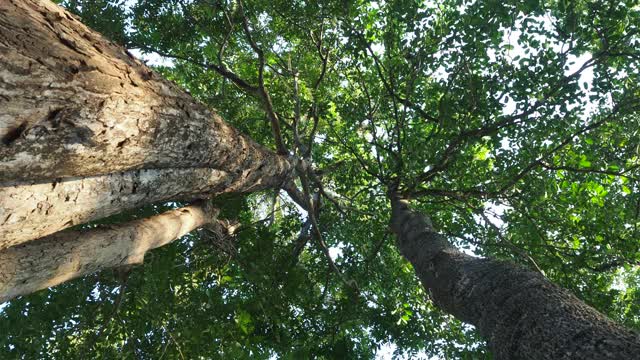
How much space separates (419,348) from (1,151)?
22.3 ft

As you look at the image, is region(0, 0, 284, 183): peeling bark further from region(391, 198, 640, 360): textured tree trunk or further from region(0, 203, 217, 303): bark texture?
region(391, 198, 640, 360): textured tree trunk

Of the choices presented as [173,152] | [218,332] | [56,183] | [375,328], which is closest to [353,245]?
[375,328]

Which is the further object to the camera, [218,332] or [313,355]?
[313,355]

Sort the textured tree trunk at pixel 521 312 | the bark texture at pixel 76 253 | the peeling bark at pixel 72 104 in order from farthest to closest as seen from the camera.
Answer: the bark texture at pixel 76 253 < the textured tree trunk at pixel 521 312 < the peeling bark at pixel 72 104

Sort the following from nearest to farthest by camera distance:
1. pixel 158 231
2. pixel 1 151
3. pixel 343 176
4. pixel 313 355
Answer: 1. pixel 1 151
2. pixel 158 231
3. pixel 313 355
4. pixel 343 176

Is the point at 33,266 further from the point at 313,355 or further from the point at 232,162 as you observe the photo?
the point at 313,355

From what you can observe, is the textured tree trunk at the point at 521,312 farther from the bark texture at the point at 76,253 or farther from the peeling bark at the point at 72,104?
the bark texture at the point at 76,253

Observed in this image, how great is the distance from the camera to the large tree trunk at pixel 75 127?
1.56 m

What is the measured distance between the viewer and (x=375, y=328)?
21.5 feet

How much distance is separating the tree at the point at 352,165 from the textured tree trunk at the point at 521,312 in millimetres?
14

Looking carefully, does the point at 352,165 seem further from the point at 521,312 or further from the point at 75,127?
the point at 75,127

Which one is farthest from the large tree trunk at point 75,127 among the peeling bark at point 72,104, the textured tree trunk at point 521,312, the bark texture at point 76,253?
the textured tree trunk at point 521,312

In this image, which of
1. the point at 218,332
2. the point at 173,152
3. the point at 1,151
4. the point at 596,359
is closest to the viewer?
the point at 1,151

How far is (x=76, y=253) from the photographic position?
2721mm
